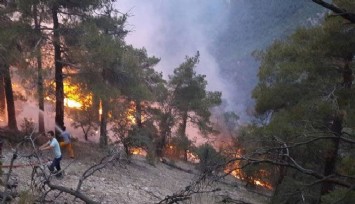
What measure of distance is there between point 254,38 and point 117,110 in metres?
144

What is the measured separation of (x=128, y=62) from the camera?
17.2 meters

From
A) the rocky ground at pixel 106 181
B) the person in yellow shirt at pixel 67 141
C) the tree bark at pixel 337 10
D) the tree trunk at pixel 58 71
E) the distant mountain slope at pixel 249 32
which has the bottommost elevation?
the rocky ground at pixel 106 181

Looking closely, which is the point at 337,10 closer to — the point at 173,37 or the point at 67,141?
the point at 67,141

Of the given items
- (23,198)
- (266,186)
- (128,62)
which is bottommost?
(266,186)

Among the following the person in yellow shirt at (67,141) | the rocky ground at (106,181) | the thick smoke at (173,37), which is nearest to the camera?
the rocky ground at (106,181)

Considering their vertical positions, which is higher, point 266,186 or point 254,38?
point 254,38

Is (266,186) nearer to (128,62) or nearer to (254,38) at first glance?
(128,62)

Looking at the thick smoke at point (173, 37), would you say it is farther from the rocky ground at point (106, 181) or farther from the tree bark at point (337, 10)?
the tree bark at point (337, 10)

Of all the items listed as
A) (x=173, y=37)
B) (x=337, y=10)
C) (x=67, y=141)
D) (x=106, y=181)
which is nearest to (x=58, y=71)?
(x=67, y=141)

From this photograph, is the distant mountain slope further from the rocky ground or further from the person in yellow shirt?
the person in yellow shirt

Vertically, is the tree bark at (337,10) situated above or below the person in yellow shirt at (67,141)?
above

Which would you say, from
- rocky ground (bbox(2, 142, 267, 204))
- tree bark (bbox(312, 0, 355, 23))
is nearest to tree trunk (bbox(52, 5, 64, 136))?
rocky ground (bbox(2, 142, 267, 204))

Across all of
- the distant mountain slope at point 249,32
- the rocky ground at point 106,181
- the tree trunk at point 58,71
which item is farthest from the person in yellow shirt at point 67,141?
the distant mountain slope at point 249,32

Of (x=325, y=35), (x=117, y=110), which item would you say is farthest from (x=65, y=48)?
(x=325, y=35)
